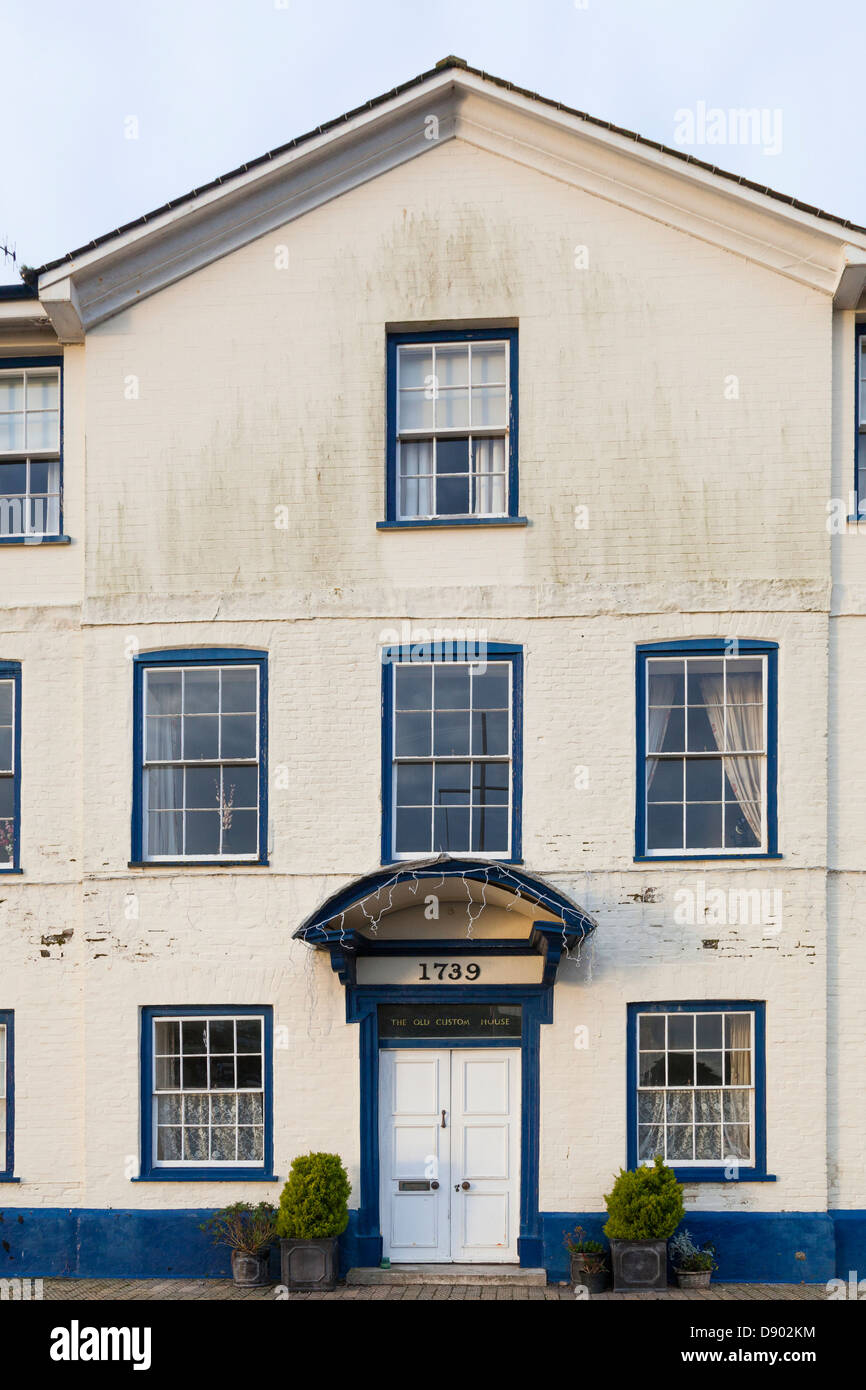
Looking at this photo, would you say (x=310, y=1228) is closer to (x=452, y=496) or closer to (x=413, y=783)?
(x=413, y=783)

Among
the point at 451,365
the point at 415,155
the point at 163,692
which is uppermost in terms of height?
the point at 415,155

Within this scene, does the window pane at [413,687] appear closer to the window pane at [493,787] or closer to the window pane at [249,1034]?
the window pane at [493,787]

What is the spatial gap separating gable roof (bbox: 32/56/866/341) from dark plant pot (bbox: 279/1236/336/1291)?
9016mm

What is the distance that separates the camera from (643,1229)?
11.7 metres

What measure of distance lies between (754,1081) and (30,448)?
9479 mm

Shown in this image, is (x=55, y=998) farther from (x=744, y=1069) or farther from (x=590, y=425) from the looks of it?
(x=590, y=425)

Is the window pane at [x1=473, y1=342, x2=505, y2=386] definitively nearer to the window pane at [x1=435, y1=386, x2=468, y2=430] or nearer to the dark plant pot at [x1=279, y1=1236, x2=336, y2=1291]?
the window pane at [x1=435, y1=386, x2=468, y2=430]

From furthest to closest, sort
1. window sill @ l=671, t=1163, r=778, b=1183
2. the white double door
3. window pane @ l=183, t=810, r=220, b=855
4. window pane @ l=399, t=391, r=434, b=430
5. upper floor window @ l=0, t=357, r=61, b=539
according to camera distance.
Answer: upper floor window @ l=0, t=357, r=61, b=539
window pane @ l=399, t=391, r=434, b=430
window pane @ l=183, t=810, r=220, b=855
the white double door
window sill @ l=671, t=1163, r=778, b=1183

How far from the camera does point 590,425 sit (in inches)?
509

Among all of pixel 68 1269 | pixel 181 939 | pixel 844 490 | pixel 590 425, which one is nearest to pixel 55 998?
pixel 181 939

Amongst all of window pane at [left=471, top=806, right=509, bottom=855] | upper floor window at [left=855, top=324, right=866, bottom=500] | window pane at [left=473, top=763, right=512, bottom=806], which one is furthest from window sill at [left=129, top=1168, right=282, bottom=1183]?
upper floor window at [left=855, top=324, right=866, bottom=500]

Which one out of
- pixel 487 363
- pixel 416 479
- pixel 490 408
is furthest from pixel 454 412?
pixel 416 479

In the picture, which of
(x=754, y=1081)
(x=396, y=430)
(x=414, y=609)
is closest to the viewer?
(x=754, y=1081)

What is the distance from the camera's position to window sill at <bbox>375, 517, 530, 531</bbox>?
1290 cm
